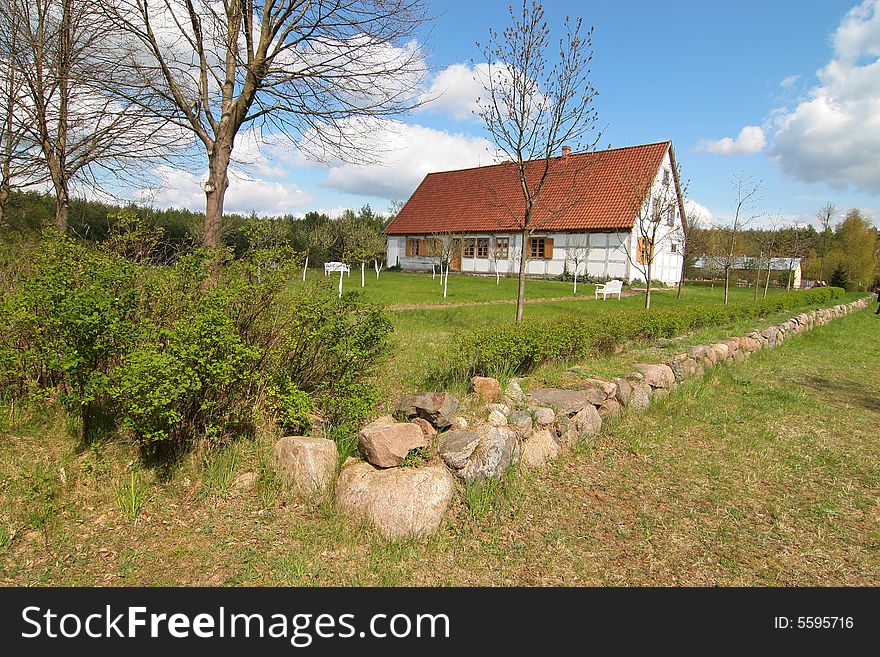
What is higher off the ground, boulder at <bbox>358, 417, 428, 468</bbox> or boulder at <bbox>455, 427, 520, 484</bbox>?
boulder at <bbox>358, 417, 428, 468</bbox>

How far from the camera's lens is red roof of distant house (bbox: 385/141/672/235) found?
24062 millimetres

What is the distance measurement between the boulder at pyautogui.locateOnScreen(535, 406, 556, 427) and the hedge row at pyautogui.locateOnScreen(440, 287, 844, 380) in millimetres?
749

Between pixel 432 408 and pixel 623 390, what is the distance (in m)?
2.50

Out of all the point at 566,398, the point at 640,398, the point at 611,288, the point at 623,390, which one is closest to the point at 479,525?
the point at 566,398

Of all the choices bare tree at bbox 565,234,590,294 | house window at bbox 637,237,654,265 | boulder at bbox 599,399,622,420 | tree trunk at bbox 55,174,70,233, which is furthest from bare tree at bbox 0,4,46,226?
bare tree at bbox 565,234,590,294

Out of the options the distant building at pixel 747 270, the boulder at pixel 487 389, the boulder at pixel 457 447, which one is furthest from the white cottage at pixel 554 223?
the boulder at pixel 457 447

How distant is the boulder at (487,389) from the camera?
4.29 metres

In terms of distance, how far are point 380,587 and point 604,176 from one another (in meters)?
26.2

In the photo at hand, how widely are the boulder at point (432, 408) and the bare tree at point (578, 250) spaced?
21.8 metres

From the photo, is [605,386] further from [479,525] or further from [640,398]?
[479,525]

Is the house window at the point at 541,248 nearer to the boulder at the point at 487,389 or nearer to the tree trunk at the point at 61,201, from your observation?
the tree trunk at the point at 61,201

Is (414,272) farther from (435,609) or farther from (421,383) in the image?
(435,609)

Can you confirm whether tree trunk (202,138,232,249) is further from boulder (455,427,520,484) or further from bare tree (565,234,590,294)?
bare tree (565,234,590,294)

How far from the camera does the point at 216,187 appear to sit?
601 centimetres
